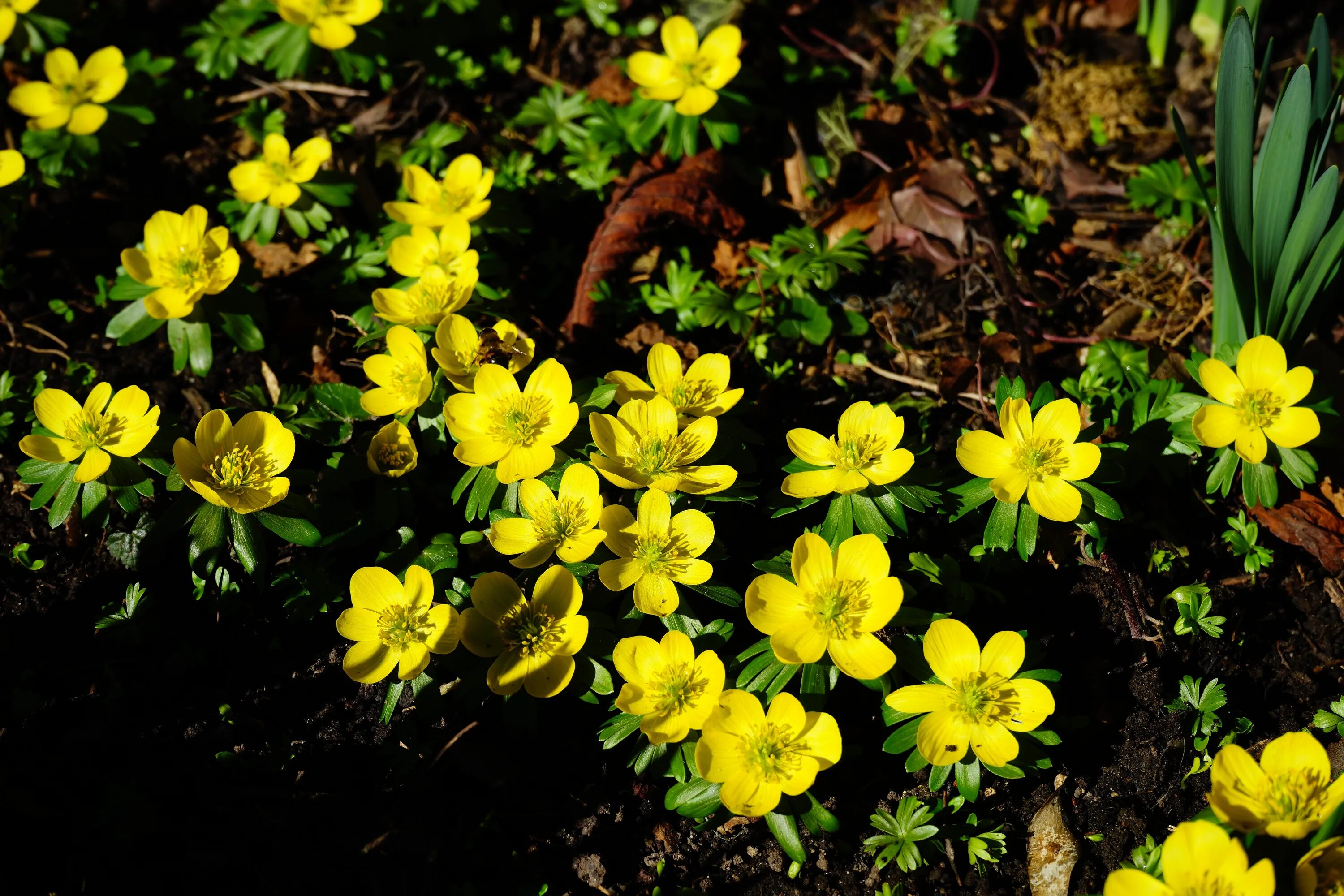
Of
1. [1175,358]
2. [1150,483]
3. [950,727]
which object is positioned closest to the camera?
[950,727]

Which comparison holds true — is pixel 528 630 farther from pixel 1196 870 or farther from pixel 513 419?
pixel 1196 870

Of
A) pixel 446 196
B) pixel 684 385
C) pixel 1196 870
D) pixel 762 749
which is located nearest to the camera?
pixel 1196 870

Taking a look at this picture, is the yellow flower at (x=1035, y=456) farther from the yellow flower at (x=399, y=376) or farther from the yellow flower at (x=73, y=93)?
the yellow flower at (x=73, y=93)

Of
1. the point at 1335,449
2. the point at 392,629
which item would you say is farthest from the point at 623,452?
the point at 1335,449

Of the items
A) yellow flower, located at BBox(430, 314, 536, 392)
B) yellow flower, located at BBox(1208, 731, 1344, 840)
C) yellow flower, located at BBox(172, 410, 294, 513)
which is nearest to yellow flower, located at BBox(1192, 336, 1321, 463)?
yellow flower, located at BBox(1208, 731, 1344, 840)

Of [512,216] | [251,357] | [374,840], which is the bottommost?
[374,840]

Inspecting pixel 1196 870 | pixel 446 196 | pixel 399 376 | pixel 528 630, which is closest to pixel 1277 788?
pixel 1196 870

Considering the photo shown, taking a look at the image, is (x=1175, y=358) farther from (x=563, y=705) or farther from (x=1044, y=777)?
(x=563, y=705)
